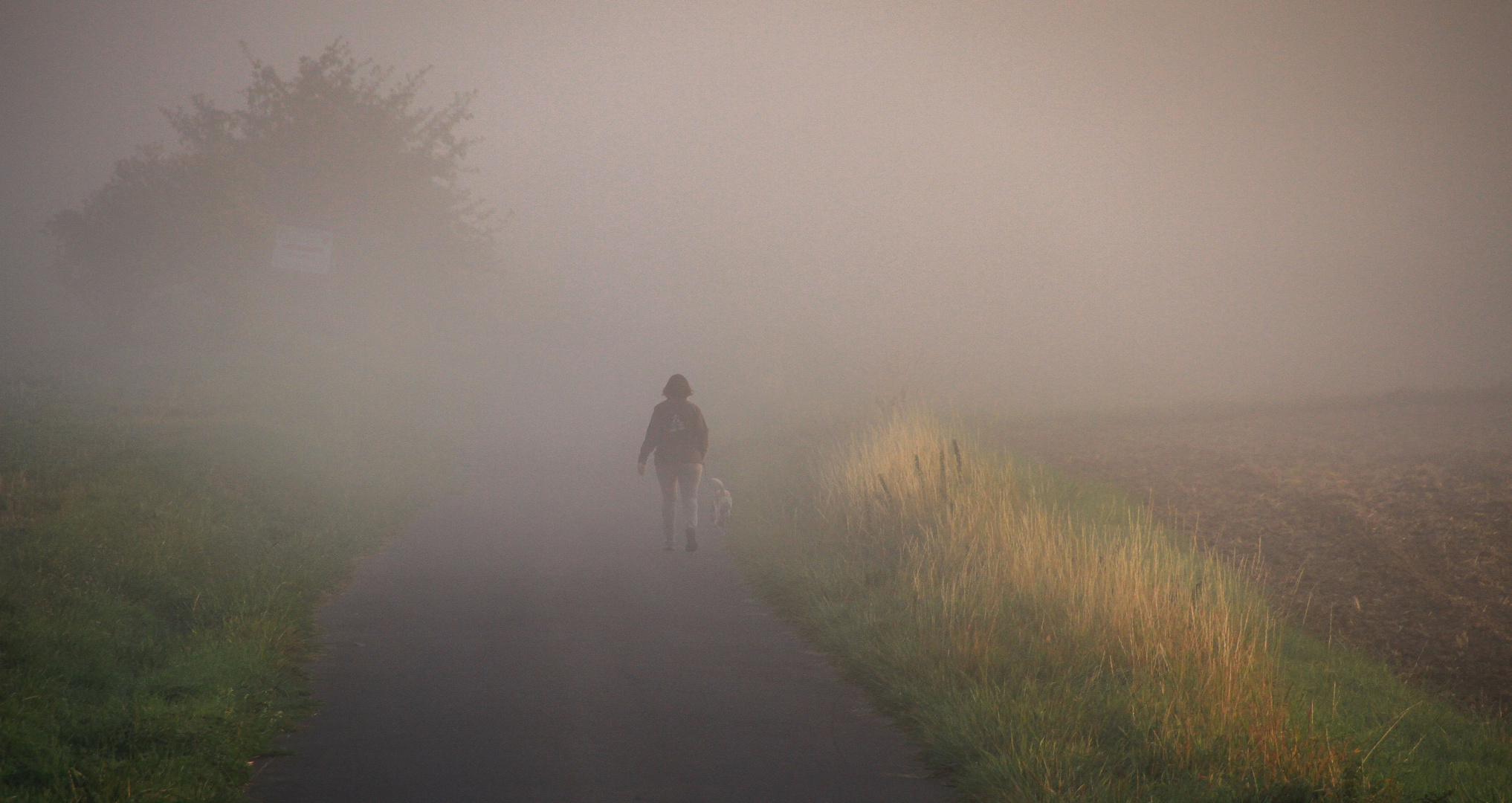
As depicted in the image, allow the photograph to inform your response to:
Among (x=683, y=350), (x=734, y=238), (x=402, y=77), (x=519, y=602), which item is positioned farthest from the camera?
(x=734, y=238)

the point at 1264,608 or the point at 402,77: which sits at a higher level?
the point at 402,77

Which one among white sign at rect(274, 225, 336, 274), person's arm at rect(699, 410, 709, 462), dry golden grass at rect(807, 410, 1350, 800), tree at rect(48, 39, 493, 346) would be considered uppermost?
tree at rect(48, 39, 493, 346)

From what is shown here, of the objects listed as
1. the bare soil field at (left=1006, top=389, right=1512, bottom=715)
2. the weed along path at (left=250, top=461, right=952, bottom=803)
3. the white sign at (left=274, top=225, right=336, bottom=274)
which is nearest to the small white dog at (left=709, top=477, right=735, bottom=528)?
the weed along path at (left=250, top=461, right=952, bottom=803)

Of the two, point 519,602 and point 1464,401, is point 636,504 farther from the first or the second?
point 1464,401

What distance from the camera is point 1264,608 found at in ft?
26.4

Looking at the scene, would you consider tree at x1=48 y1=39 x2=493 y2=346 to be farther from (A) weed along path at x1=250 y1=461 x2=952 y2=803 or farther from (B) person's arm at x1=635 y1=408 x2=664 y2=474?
(A) weed along path at x1=250 y1=461 x2=952 y2=803

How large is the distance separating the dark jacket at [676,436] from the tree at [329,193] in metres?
17.4

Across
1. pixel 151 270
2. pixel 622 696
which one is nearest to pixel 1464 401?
pixel 622 696

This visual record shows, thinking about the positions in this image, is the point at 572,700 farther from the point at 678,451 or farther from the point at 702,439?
the point at 702,439

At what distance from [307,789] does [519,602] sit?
443cm

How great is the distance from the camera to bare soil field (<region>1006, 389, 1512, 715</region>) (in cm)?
754

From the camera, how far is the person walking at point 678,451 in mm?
12992

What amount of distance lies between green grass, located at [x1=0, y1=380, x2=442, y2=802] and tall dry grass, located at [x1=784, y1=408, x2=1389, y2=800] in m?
4.02

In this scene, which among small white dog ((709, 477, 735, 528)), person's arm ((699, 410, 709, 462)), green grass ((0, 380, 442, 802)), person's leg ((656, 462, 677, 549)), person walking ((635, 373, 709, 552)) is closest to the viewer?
green grass ((0, 380, 442, 802))
